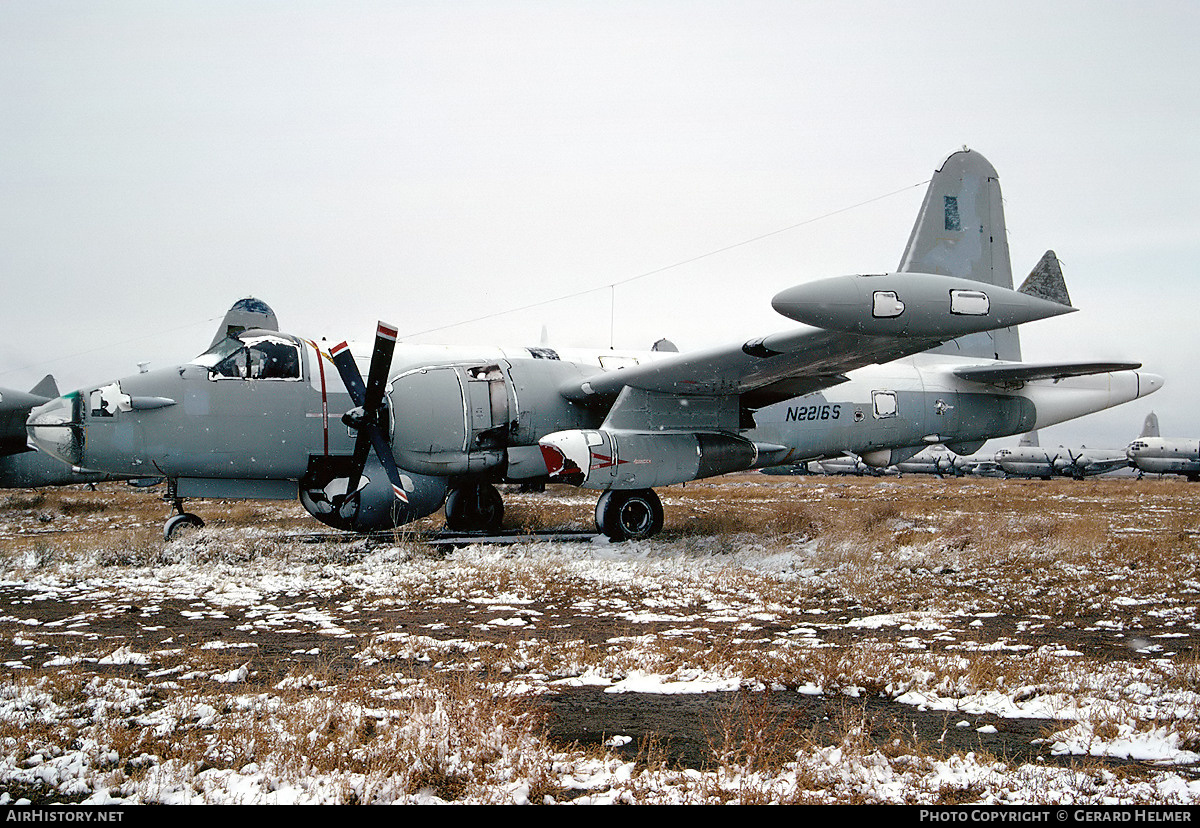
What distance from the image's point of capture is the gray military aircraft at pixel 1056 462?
64812 millimetres

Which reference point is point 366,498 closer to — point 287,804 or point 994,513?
point 287,804

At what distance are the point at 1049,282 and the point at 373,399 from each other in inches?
487

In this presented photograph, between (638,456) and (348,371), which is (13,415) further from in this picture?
→ (638,456)

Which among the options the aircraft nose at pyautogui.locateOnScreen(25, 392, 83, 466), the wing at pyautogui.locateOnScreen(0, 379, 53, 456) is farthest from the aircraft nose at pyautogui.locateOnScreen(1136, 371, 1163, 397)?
the wing at pyautogui.locateOnScreen(0, 379, 53, 456)

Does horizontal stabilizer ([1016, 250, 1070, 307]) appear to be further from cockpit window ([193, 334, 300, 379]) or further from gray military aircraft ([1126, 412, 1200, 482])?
gray military aircraft ([1126, 412, 1200, 482])

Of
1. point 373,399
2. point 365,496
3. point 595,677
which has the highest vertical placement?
point 373,399

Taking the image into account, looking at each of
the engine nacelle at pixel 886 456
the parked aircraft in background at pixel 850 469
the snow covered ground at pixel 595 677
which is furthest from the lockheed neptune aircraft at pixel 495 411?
the parked aircraft in background at pixel 850 469

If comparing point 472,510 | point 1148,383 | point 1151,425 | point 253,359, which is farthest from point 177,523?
point 1151,425

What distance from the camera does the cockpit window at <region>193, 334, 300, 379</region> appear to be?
45.5 feet

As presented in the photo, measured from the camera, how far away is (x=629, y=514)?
15.4m

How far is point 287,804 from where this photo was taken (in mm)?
3869

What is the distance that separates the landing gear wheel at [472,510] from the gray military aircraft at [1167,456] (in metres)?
63.8

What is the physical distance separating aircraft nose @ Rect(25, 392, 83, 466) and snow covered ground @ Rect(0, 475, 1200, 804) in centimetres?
166
